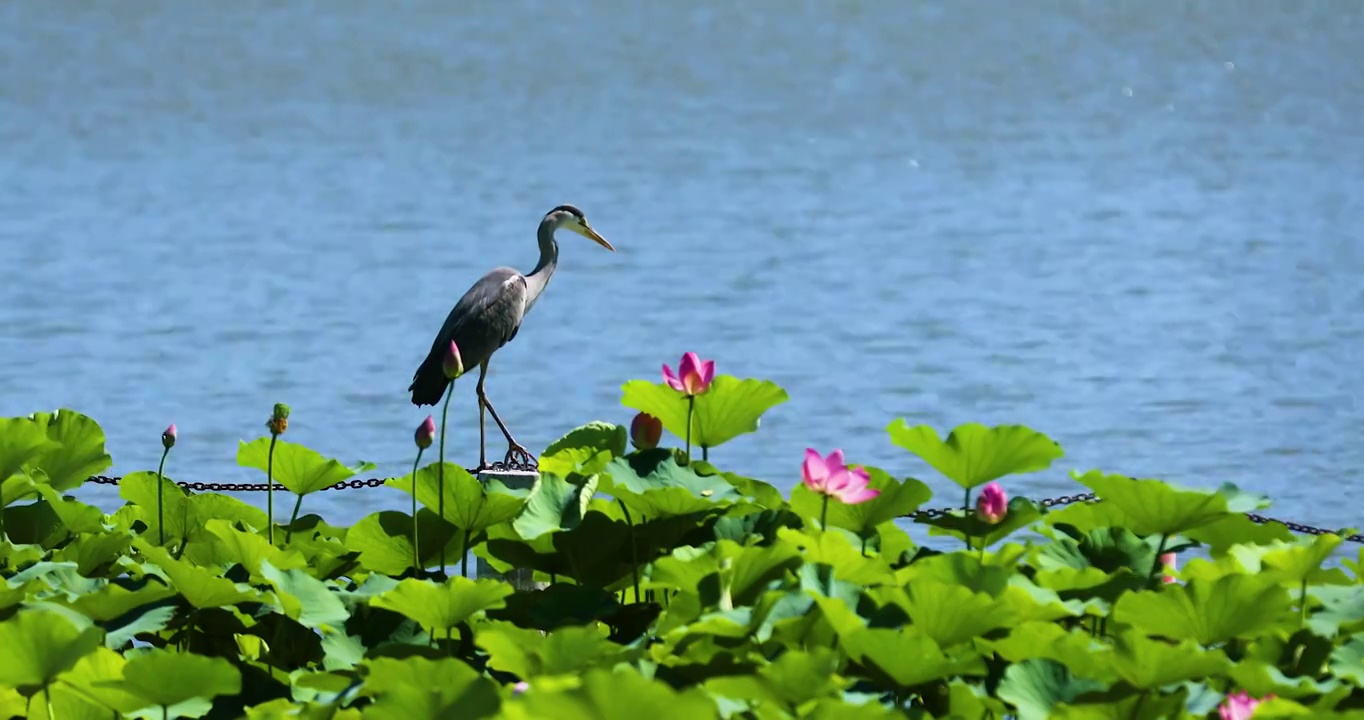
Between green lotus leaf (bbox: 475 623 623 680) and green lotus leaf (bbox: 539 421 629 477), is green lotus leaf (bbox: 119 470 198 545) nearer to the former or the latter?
green lotus leaf (bbox: 539 421 629 477)

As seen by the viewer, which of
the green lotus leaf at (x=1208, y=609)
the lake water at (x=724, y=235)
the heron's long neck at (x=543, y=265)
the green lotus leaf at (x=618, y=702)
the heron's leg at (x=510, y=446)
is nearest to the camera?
the green lotus leaf at (x=618, y=702)

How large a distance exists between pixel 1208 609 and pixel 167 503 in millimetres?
1383

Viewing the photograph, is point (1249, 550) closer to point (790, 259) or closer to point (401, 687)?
point (401, 687)

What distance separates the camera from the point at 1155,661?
1.82 meters

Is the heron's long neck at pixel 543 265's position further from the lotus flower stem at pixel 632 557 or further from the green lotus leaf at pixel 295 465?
the lotus flower stem at pixel 632 557

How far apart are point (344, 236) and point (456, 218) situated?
2.46 ft

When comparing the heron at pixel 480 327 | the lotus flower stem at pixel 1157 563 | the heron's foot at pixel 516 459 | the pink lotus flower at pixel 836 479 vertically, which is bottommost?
the heron's foot at pixel 516 459

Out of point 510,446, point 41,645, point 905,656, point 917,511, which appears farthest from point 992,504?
point 510,446

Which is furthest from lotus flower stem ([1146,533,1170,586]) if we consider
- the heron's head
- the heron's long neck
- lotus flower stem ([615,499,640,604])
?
the heron's head

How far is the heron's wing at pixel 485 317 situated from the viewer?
5.96 meters

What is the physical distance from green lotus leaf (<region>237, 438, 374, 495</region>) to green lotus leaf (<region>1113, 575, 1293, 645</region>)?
1066 millimetres

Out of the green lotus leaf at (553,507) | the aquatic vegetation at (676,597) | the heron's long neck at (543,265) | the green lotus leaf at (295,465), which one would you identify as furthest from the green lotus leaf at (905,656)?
the heron's long neck at (543,265)

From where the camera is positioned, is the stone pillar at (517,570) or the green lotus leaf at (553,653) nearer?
the green lotus leaf at (553,653)

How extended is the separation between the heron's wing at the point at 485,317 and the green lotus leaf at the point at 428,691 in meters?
3.98
